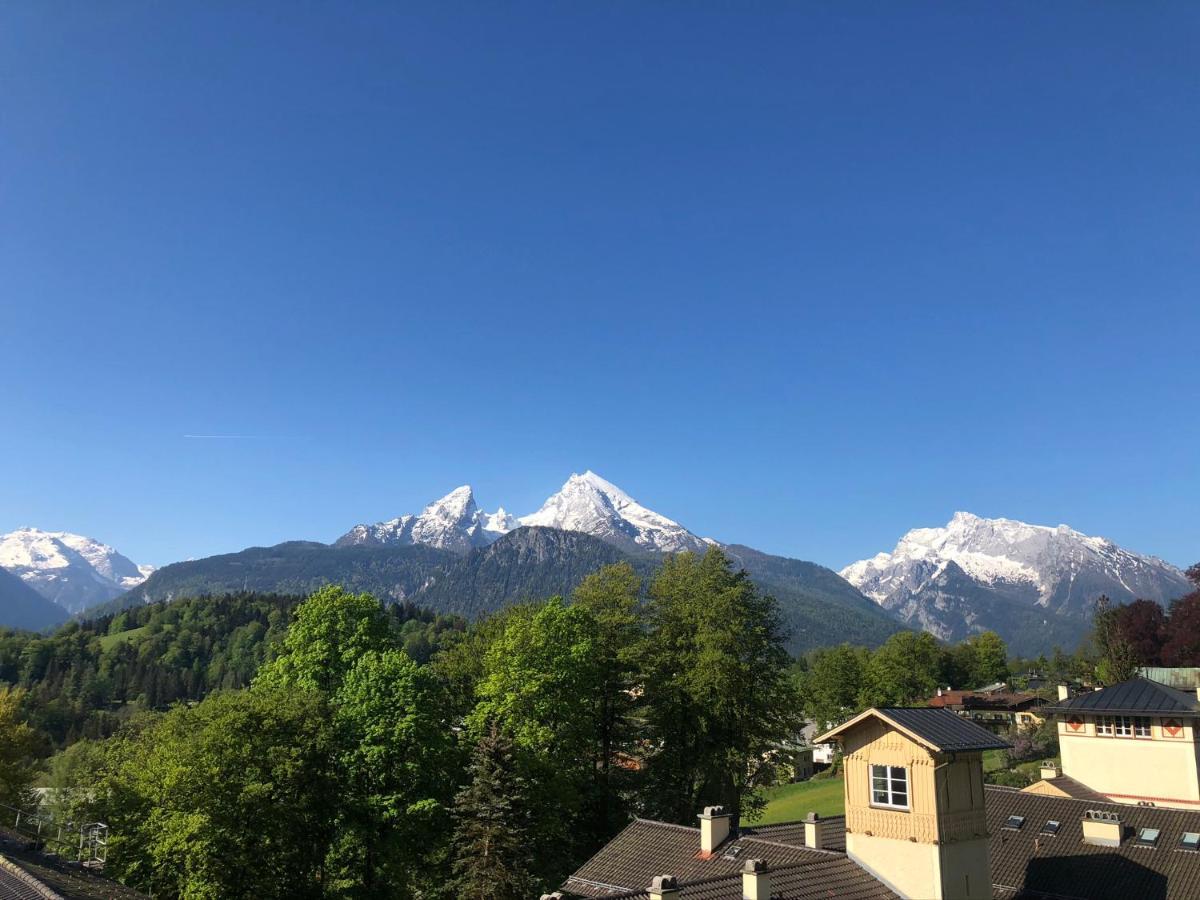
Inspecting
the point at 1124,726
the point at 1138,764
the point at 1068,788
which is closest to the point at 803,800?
the point at 1068,788

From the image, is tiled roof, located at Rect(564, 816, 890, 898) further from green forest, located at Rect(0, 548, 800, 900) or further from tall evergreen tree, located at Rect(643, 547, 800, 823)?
tall evergreen tree, located at Rect(643, 547, 800, 823)

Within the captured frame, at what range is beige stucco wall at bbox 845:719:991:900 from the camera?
2081cm

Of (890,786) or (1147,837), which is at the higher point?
(890,786)

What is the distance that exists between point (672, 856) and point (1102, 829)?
16206 millimetres

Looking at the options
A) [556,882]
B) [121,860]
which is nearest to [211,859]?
[121,860]

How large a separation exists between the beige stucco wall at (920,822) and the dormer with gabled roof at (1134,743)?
2287 cm

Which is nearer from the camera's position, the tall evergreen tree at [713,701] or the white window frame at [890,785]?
the white window frame at [890,785]

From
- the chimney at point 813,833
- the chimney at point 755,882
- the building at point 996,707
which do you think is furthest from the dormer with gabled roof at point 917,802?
the building at point 996,707

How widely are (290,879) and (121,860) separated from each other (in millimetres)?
9270

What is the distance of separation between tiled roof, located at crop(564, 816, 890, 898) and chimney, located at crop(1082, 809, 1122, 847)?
8.97 metres

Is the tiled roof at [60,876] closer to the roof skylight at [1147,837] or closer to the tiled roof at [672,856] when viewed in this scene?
the tiled roof at [672,856]

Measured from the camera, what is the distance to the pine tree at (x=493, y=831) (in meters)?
31.0

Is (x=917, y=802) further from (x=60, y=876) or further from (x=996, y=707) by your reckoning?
(x=996, y=707)

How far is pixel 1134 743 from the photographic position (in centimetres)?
4050
